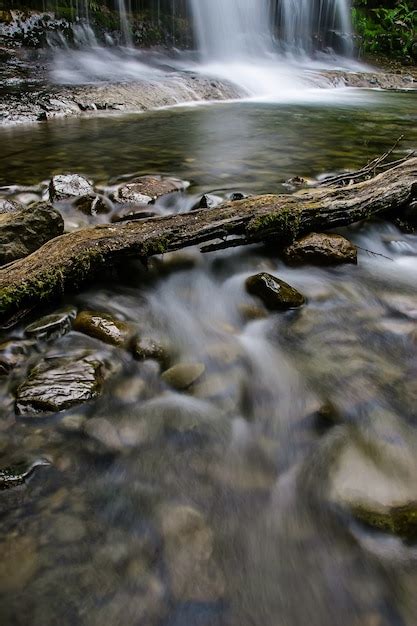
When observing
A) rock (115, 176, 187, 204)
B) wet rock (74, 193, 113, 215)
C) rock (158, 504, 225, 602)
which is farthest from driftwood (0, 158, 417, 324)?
rock (158, 504, 225, 602)

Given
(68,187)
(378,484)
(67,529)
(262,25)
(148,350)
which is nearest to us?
(67,529)

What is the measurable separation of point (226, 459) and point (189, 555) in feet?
1.53

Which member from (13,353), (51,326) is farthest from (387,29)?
(13,353)

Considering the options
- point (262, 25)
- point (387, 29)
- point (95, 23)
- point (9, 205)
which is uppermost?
point (262, 25)

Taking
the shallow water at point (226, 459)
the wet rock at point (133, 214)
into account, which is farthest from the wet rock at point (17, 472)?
the wet rock at point (133, 214)

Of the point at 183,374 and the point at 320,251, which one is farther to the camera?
the point at 320,251

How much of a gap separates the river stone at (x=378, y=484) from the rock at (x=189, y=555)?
555 millimetres

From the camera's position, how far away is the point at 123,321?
266cm

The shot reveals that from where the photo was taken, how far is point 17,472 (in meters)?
1.72

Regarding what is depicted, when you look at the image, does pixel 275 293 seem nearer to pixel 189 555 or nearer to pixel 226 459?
pixel 226 459

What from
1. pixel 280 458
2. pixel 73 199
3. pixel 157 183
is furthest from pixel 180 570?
pixel 157 183

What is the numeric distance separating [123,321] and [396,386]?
1629 millimetres

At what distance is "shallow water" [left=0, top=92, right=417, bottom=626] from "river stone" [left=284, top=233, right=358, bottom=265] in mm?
93

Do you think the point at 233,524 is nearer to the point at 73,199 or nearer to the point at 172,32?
the point at 73,199
